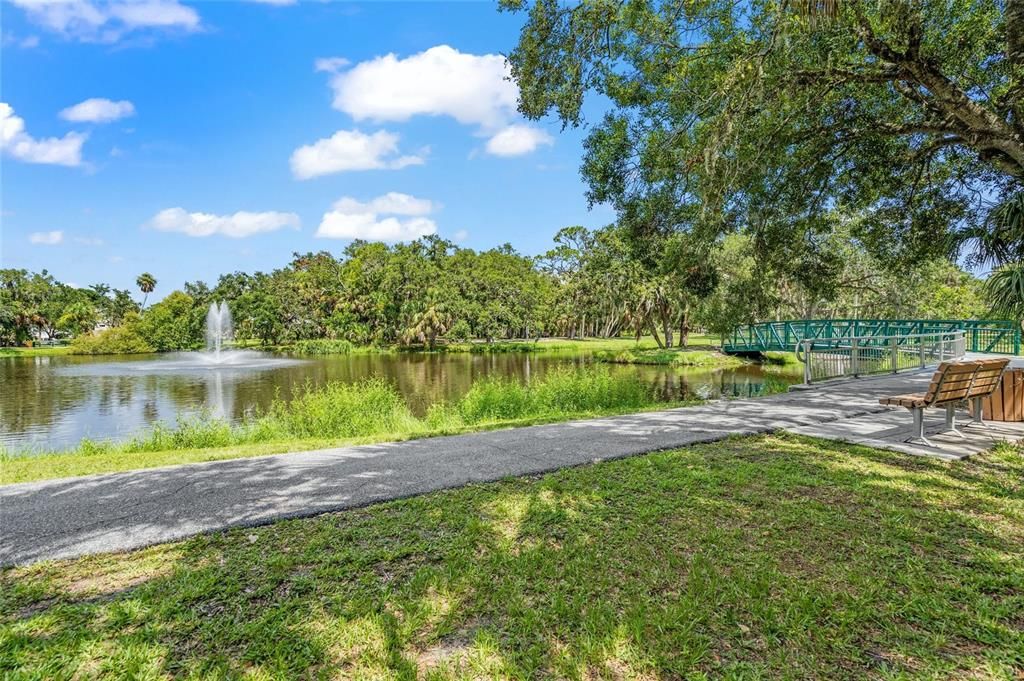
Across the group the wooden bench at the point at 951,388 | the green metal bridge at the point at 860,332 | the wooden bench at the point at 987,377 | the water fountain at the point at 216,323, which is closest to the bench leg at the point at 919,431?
the wooden bench at the point at 951,388

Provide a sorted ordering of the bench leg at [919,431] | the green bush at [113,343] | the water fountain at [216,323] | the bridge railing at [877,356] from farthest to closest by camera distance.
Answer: the water fountain at [216,323] < the green bush at [113,343] < the bridge railing at [877,356] < the bench leg at [919,431]

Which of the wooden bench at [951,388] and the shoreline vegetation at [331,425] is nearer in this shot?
the wooden bench at [951,388]

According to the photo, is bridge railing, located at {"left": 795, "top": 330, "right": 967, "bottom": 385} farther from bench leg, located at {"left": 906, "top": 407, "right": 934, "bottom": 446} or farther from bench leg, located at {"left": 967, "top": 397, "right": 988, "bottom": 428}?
bench leg, located at {"left": 906, "top": 407, "right": 934, "bottom": 446}

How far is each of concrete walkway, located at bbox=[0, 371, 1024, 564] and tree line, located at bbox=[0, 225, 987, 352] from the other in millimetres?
25549

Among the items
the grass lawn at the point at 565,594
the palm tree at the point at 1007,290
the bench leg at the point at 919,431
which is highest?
the palm tree at the point at 1007,290

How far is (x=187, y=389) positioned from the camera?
22.5 m

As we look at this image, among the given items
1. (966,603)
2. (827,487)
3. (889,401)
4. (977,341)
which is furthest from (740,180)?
(977,341)

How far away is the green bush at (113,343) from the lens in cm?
5638

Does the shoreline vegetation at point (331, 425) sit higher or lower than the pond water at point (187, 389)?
higher

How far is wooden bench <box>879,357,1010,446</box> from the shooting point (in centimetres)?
598

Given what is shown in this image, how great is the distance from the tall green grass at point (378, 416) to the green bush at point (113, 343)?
5555cm

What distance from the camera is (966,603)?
281 cm

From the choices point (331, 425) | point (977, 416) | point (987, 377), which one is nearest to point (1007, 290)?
point (977, 416)

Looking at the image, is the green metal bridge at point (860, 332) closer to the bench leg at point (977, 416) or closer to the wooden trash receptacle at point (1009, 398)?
the wooden trash receptacle at point (1009, 398)
